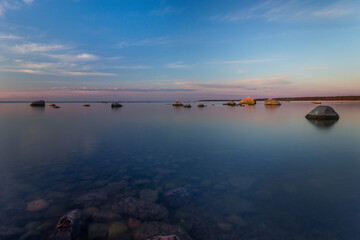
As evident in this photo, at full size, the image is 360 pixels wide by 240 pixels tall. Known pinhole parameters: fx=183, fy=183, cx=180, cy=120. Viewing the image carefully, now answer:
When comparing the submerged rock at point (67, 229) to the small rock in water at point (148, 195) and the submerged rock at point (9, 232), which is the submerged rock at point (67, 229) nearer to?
the submerged rock at point (9, 232)

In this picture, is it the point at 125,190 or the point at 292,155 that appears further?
the point at 292,155

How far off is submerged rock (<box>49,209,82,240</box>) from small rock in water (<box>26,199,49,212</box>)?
1.24 metres

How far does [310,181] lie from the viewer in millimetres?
5613

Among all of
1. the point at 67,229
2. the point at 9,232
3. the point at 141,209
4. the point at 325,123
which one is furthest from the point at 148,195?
the point at 325,123

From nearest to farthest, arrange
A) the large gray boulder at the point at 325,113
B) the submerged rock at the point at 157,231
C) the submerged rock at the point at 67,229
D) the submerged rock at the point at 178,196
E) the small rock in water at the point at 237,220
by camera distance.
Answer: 1. the submerged rock at the point at 67,229
2. the submerged rock at the point at 157,231
3. the small rock in water at the point at 237,220
4. the submerged rock at the point at 178,196
5. the large gray boulder at the point at 325,113

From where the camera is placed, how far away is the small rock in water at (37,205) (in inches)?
170

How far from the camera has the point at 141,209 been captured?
14.0 feet

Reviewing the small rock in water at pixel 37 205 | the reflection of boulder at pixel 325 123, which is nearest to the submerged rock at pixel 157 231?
the small rock in water at pixel 37 205

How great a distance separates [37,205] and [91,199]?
1.26 m

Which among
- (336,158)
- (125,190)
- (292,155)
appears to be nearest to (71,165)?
(125,190)

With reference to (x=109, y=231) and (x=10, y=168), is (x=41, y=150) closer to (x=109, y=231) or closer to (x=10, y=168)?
(x=10, y=168)

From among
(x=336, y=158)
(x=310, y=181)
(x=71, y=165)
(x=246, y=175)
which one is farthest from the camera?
(x=336, y=158)

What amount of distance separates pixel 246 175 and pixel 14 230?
6093 mm

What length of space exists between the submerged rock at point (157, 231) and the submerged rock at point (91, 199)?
151cm
